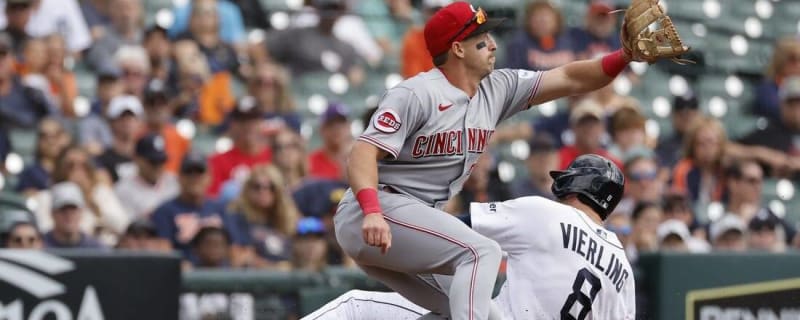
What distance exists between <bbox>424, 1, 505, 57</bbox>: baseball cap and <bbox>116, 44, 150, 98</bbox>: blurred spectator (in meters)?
4.76

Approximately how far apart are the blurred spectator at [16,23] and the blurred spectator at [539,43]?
132 inches

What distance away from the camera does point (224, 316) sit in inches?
293

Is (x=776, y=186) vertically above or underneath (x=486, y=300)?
above

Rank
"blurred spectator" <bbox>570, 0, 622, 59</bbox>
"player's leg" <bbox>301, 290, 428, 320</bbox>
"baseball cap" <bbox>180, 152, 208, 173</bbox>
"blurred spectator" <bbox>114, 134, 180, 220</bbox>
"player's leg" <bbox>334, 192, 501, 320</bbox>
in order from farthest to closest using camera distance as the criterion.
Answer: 1. "blurred spectator" <bbox>570, 0, 622, 59</bbox>
2. "blurred spectator" <bbox>114, 134, 180, 220</bbox>
3. "baseball cap" <bbox>180, 152, 208, 173</bbox>
4. "player's leg" <bbox>301, 290, 428, 320</bbox>
5. "player's leg" <bbox>334, 192, 501, 320</bbox>

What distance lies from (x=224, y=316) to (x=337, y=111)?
2.50m

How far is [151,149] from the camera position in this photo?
904cm

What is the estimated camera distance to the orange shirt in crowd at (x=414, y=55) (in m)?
10.6

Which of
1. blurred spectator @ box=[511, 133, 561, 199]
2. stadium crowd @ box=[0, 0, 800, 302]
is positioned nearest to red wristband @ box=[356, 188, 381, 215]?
stadium crowd @ box=[0, 0, 800, 302]

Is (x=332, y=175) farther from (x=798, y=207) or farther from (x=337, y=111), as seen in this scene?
(x=798, y=207)

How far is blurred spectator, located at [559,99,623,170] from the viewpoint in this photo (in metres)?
9.78

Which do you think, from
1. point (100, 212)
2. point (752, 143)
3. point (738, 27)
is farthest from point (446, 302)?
point (738, 27)

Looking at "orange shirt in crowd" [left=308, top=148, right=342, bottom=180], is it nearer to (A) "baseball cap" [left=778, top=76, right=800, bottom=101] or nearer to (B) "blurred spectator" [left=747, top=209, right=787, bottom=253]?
(B) "blurred spectator" [left=747, top=209, right=787, bottom=253]

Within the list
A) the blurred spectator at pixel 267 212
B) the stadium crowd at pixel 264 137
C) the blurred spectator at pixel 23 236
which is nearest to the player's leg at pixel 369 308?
the stadium crowd at pixel 264 137

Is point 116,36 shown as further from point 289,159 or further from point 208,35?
point 289,159
